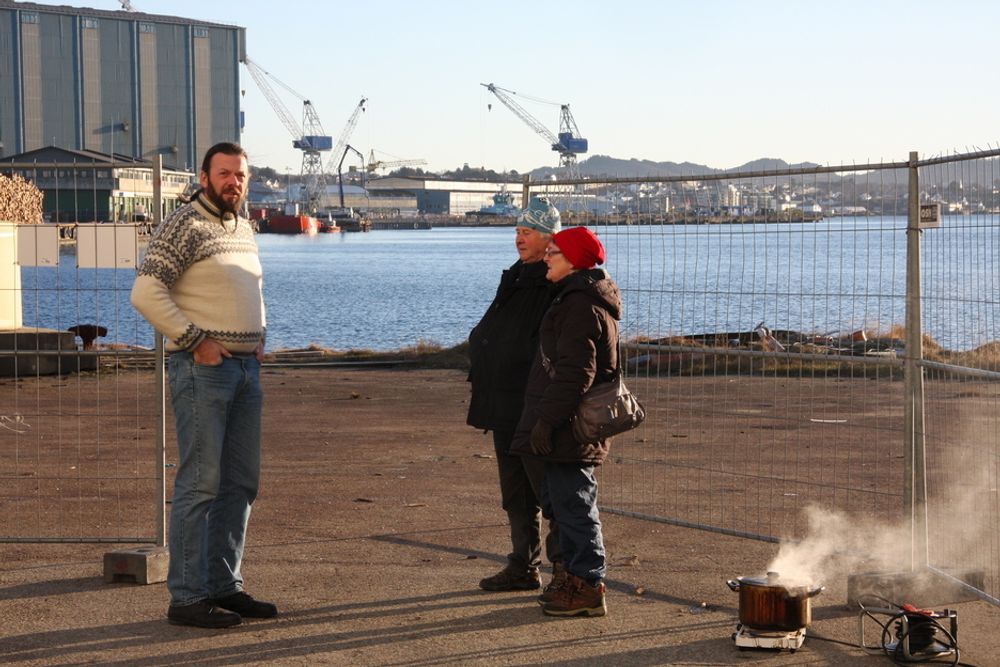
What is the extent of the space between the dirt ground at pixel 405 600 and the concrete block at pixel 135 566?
0.07 metres

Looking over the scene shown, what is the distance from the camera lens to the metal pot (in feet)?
19.9

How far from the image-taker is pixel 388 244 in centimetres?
17000

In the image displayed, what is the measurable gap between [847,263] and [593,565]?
2277cm

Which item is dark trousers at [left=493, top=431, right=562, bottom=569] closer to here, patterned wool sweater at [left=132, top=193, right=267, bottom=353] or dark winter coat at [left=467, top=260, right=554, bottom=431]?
dark winter coat at [left=467, top=260, right=554, bottom=431]

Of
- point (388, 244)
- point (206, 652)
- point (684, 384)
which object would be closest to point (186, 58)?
point (388, 244)

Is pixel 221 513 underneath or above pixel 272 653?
above

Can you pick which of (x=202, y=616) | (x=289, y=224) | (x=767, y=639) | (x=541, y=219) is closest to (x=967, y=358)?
(x=767, y=639)

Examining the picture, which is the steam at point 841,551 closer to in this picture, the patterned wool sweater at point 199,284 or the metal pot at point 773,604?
the metal pot at point 773,604

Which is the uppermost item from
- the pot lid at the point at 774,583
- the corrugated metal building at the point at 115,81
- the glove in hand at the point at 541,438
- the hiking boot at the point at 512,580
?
the corrugated metal building at the point at 115,81

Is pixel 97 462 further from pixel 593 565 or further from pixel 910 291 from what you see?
pixel 910 291

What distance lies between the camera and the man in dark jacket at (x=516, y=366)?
6.99 meters

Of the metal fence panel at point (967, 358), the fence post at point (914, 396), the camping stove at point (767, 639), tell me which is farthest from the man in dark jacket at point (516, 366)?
the metal fence panel at point (967, 358)

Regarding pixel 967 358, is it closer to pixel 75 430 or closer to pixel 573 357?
pixel 573 357

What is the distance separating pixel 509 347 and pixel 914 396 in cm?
195
